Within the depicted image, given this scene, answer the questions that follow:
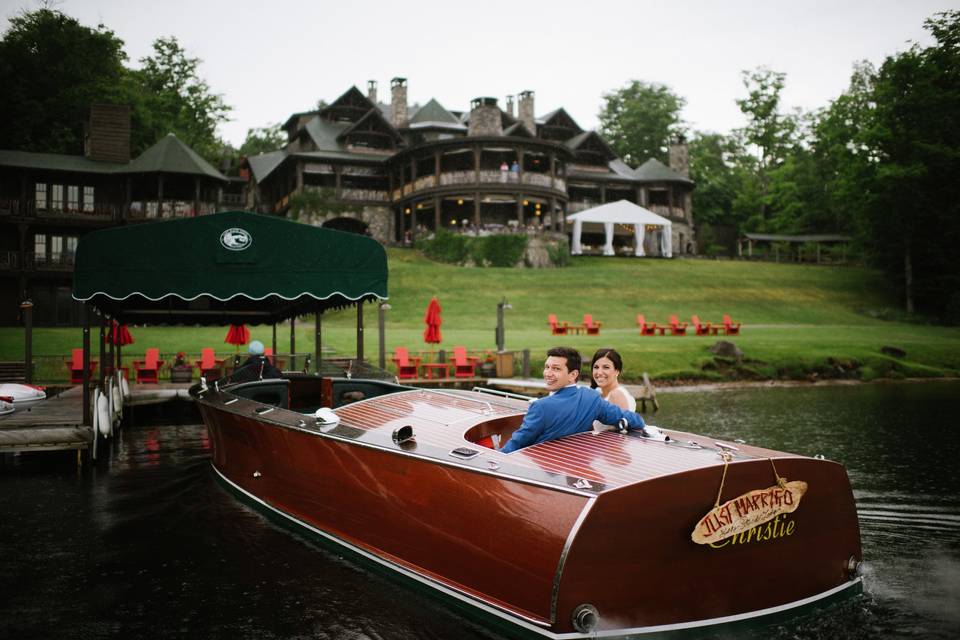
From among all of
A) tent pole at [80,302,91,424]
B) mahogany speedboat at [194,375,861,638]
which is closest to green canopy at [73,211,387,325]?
tent pole at [80,302,91,424]

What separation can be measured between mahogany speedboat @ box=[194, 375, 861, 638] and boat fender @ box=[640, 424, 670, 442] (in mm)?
73

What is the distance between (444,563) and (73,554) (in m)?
4.30

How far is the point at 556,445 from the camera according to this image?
538 cm

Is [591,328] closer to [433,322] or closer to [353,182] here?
[433,322]

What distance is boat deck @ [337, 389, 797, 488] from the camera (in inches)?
187

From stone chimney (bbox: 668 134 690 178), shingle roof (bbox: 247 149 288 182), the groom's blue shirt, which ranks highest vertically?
stone chimney (bbox: 668 134 690 178)

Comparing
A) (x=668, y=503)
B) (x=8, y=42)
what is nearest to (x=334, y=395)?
(x=668, y=503)

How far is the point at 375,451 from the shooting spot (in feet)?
19.3

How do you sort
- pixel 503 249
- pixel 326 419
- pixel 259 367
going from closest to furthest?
pixel 326 419, pixel 259 367, pixel 503 249

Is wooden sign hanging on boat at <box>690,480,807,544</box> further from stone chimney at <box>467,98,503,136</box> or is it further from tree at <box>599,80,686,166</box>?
tree at <box>599,80,686,166</box>

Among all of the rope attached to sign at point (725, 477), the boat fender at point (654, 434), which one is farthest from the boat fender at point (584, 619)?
the boat fender at point (654, 434)

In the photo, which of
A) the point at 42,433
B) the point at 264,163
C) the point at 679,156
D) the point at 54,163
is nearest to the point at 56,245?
the point at 54,163

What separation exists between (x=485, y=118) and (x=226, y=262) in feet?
138

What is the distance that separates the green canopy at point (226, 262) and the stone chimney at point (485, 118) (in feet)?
133
